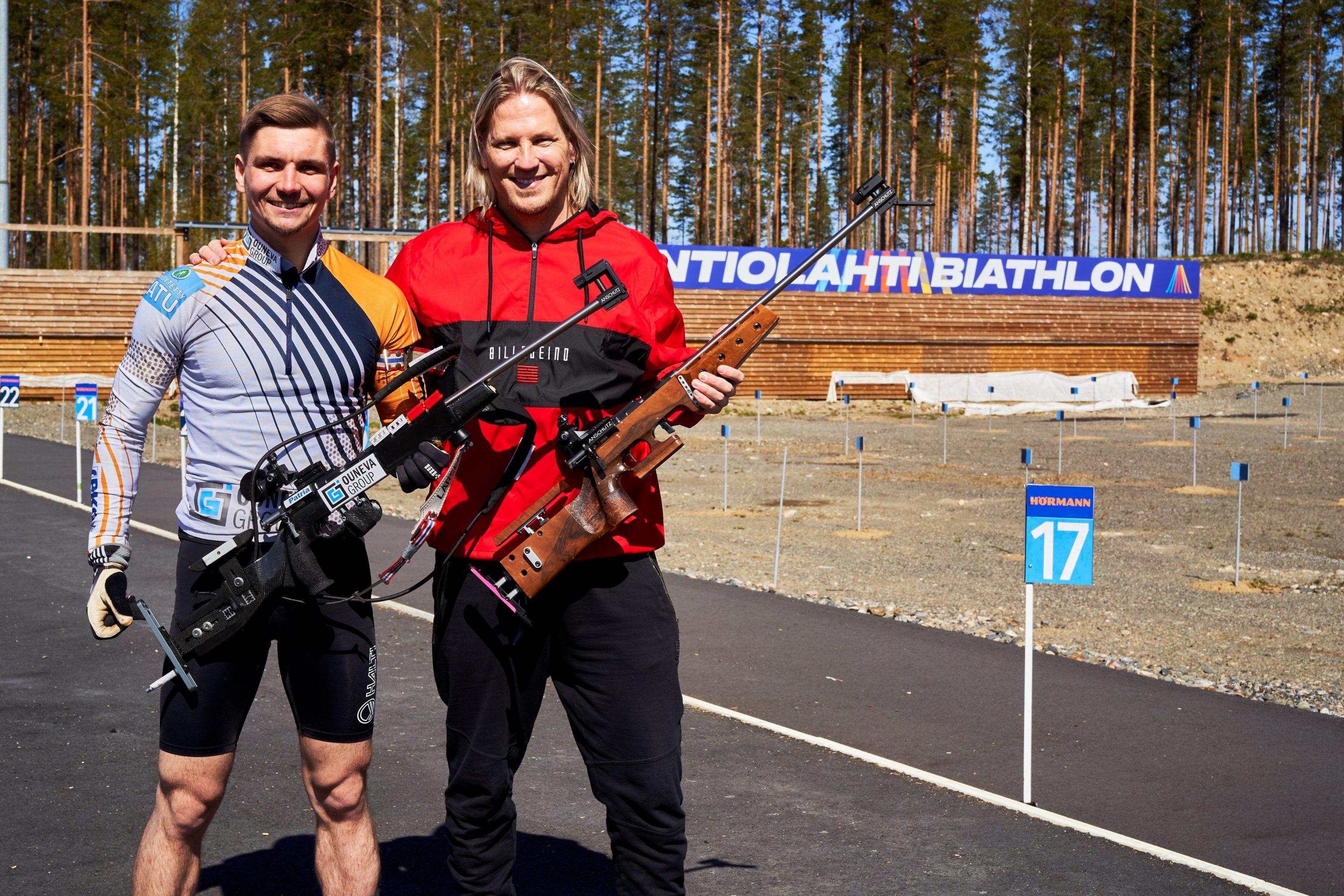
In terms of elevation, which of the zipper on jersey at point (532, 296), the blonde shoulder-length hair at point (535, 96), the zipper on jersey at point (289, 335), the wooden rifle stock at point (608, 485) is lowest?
the wooden rifle stock at point (608, 485)

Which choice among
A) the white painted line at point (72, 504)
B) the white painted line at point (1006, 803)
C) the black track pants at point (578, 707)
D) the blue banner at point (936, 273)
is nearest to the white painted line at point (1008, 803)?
the white painted line at point (1006, 803)

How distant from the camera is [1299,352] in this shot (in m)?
54.0

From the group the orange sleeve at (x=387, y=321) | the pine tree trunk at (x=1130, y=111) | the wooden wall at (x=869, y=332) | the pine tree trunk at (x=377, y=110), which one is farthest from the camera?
the pine tree trunk at (x=1130, y=111)

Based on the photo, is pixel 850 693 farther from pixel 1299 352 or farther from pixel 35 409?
pixel 1299 352

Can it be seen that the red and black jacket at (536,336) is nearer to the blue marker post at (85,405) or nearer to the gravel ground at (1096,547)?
the gravel ground at (1096,547)

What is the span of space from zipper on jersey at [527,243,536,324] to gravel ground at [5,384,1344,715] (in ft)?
19.1

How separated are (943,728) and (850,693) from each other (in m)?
0.75

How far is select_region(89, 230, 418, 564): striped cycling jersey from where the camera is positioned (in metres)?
2.93

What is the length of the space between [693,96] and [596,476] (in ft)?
204

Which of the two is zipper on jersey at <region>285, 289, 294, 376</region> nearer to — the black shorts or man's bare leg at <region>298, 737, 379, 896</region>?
the black shorts

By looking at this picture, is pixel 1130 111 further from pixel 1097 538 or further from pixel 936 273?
pixel 1097 538

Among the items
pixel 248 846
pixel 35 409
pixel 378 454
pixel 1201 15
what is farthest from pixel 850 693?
pixel 1201 15

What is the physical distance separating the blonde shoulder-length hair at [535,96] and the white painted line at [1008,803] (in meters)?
1.44

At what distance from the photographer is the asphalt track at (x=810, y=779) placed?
4.27 meters
